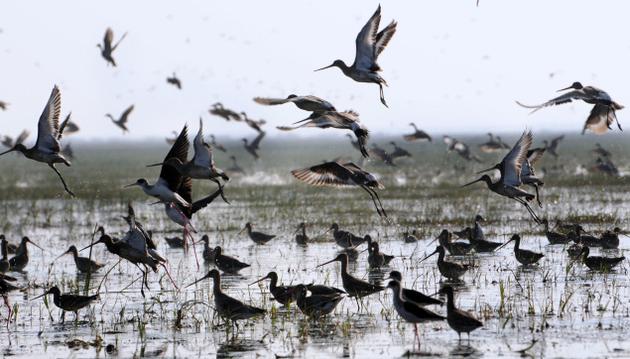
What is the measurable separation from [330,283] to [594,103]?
453 centimetres

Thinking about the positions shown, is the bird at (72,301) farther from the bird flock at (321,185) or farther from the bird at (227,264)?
the bird at (227,264)

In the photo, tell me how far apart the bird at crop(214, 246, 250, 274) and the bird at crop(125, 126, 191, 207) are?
3.16 feet

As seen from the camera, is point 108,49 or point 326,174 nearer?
point 326,174

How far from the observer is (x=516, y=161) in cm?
1512

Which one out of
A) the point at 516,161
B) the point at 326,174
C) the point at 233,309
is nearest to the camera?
the point at 233,309

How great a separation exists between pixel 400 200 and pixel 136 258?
14.1 meters

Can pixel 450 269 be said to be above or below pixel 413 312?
above

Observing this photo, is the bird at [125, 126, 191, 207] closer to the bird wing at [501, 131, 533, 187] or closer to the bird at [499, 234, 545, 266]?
the bird wing at [501, 131, 533, 187]

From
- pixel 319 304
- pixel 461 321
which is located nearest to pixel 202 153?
pixel 319 304

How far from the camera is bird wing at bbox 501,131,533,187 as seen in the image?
48.8 feet

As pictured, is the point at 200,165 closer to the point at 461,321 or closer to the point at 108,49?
the point at 461,321

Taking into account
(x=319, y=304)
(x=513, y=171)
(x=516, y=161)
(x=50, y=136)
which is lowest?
(x=319, y=304)

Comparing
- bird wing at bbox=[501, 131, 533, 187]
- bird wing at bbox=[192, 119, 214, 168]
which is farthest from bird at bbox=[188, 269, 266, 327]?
bird wing at bbox=[501, 131, 533, 187]

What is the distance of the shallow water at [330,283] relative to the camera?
33.3 feet
